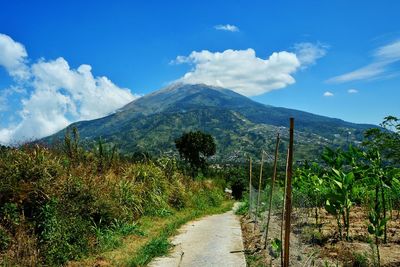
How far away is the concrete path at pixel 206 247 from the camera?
9.61 meters

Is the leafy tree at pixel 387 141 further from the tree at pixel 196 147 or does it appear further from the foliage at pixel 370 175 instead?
the tree at pixel 196 147

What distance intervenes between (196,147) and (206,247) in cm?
3952

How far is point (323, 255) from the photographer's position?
8.20 m

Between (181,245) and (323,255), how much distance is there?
15.4 ft

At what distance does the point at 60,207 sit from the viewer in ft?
33.3

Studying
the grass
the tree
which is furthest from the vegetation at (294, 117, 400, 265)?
the tree

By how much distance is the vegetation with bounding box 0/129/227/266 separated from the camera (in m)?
8.60

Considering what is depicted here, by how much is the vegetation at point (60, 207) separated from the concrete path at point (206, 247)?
937 millimetres

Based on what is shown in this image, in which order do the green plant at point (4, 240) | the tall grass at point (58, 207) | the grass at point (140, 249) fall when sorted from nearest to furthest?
1. the green plant at point (4, 240)
2. the tall grass at point (58, 207)
3. the grass at point (140, 249)

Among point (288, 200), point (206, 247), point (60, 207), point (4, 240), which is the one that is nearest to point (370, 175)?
point (206, 247)

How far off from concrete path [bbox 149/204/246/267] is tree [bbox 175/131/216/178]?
35.1 m

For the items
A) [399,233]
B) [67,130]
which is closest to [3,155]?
[67,130]

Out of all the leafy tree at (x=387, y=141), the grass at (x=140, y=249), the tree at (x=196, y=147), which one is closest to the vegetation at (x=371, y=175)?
the leafy tree at (x=387, y=141)

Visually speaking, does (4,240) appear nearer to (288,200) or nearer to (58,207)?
(58,207)
